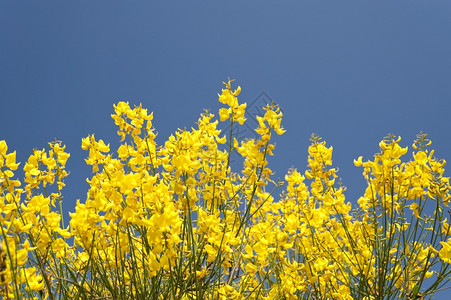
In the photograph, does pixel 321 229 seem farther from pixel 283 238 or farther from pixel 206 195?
pixel 206 195

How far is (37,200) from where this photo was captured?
180 centimetres

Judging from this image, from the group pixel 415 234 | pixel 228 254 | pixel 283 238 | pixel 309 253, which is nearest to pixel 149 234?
pixel 228 254

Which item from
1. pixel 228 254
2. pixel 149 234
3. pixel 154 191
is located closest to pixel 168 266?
pixel 149 234

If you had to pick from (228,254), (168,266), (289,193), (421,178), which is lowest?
(168,266)

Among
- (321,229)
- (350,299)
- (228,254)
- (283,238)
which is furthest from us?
(321,229)

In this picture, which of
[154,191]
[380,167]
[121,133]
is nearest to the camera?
[154,191]

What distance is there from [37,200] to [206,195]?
0.82m

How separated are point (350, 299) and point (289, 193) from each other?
873mm

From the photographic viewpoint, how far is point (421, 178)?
2613 mm

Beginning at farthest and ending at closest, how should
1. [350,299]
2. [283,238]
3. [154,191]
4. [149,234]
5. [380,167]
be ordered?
[350,299]
[380,167]
[283,238]
[154,191]
[149,234]

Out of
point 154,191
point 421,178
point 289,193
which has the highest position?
point 289,193

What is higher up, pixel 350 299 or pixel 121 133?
pixel 121 133

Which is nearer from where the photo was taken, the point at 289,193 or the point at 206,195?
the point at 206,195

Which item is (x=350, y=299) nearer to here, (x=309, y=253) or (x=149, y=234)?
Answer: (x=309, y=253)
